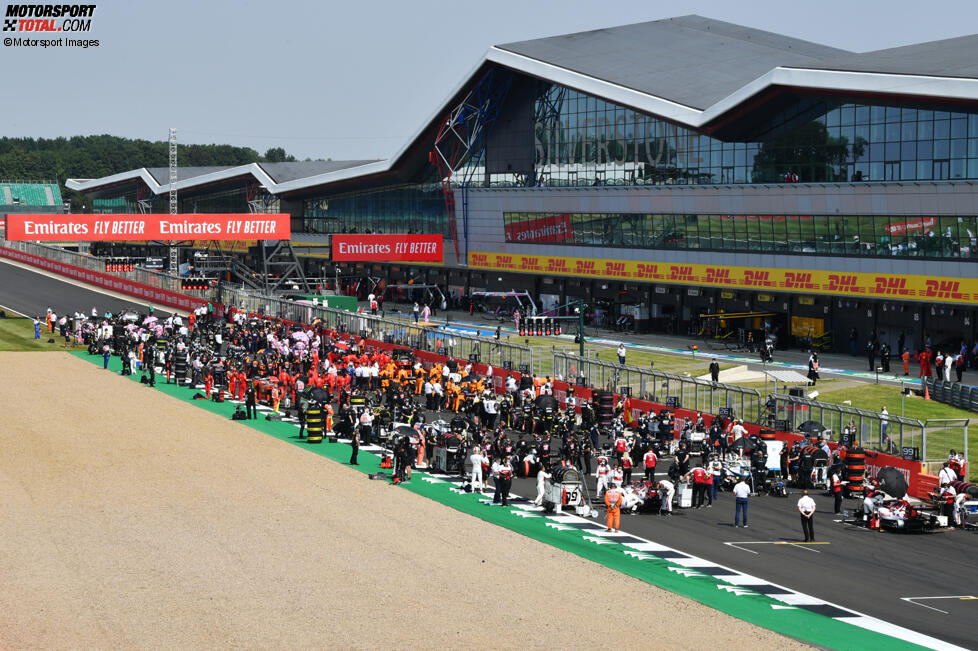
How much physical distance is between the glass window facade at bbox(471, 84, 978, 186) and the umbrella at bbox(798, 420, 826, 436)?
23717 mm

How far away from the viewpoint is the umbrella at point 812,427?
37188 mm

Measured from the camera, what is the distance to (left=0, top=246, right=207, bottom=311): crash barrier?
278 ft

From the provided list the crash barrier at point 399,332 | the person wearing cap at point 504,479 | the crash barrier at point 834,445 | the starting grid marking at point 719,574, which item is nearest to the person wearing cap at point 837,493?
the crash barrier at point 834,445

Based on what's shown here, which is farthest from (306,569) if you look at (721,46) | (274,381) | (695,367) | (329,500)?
(721,46)

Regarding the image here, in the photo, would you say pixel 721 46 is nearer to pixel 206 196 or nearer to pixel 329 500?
pixel 329 500

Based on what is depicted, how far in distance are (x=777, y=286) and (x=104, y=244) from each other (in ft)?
301

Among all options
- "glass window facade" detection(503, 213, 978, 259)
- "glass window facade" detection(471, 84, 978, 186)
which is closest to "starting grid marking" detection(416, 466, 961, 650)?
"glass window facade" detection(503, 213, 978, 259)

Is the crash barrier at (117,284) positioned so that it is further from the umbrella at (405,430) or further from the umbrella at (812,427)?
Answer: the umbrella at (812,427)

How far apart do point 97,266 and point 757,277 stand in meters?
56.7

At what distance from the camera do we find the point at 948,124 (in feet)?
184

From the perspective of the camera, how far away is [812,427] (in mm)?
37469

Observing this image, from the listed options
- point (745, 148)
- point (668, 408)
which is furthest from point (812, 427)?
point (745, 148)

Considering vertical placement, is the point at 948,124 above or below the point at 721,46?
below

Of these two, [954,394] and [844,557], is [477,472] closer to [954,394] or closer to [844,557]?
[844,557]
